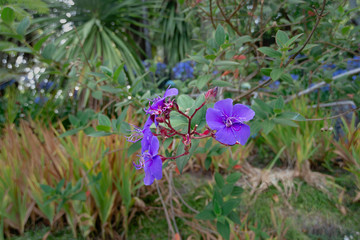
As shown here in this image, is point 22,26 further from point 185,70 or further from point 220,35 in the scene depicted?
point 185,70

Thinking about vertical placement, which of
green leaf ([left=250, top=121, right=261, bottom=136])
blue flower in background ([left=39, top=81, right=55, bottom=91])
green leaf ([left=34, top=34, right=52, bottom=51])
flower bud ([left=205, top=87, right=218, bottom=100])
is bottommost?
blue flower in background ([left=39, top=81, right=55, bottom=91])

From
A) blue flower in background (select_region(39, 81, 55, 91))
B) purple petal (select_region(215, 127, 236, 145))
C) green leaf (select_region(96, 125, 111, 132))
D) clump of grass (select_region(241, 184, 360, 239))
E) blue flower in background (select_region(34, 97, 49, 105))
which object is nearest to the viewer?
purple petal (select_region(215, 127, 236, 145))

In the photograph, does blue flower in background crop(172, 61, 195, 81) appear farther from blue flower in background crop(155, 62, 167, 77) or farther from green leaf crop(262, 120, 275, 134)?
green leaf crop(262, 120, 275, 134)

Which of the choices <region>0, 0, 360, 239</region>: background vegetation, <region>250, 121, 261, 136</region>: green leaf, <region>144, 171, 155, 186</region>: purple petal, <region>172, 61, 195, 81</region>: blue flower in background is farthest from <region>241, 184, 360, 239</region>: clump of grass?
<region>172, 61, 195, 81</region>: blue flower in background

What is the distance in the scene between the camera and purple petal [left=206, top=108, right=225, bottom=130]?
46 cm

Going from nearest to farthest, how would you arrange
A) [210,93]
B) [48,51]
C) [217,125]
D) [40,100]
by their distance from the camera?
[217,125]
[210,93]
[48,51]
[40,100]

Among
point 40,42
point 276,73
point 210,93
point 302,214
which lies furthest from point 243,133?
point 302,214

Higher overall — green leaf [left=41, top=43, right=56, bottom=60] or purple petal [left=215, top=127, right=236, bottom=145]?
green leaf [left=41, top=43, right=56, bottom=60]

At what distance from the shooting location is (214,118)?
0.47m

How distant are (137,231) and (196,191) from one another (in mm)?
388

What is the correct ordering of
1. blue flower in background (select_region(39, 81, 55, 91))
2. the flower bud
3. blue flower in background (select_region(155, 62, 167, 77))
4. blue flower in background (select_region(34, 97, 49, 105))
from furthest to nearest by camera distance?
blue flower in background (select_region(155, 62, 167, 77)) → blue flower in background (select_region(39, 81, 55, 91)) → blue flower in background (select_region(34, 97, 49, 105)) → the flower bud

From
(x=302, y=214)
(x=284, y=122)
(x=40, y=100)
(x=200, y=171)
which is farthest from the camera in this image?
(x=40, y=100)

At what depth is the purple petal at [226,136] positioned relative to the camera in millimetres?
461

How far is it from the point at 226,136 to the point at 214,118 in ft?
0.13
